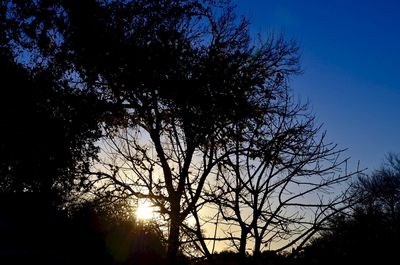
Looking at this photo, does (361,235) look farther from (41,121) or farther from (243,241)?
(41,121)

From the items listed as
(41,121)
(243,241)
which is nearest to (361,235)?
(243,241)

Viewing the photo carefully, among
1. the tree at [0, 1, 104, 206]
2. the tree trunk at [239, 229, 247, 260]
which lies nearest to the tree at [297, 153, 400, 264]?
the tree trunk at [239, 229, 247, 260]

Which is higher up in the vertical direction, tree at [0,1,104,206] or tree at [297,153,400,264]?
tree at [0,1,104,206]

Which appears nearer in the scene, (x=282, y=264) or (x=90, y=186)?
(x=282, y=264)

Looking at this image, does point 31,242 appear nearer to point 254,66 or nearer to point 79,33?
point 79,33

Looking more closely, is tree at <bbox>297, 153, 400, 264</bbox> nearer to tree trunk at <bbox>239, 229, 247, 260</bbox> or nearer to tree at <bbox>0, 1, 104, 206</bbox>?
tree trunk at <bbox>239, 229, 247, 260</bbox>

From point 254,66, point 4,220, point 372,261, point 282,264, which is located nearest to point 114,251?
point 4,220

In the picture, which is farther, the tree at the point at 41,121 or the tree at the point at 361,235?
the tree at the point at 41,121

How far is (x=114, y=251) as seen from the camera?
71.6 ft

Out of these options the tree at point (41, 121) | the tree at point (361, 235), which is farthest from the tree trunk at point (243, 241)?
the tree at point (41, 121)

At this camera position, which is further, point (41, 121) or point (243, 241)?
point (41, 121)

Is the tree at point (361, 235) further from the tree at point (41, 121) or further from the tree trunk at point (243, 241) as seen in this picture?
the tree at point (41, 121)

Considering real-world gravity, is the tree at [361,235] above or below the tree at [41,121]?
below

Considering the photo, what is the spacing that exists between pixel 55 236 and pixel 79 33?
1566 cm
